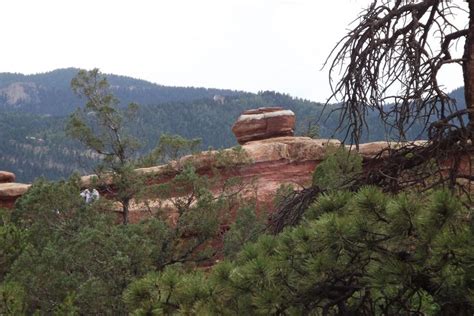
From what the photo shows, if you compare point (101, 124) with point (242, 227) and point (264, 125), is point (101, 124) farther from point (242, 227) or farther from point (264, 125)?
point (264, 125)

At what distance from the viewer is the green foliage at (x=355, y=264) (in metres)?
3.61

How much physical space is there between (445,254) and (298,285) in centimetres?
100

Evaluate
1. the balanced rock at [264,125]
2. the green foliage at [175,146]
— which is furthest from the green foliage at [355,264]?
the balanced rock at [264,125]

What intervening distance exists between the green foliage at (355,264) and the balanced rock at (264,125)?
2603 cm

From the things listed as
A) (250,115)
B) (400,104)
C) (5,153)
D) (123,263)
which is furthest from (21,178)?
(400,104)

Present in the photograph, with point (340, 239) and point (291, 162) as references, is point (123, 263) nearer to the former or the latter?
point (340, 239)

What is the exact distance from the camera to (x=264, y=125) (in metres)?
30.8

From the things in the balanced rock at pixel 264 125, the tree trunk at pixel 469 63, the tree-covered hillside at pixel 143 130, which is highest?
the tree trunk at pixel 469 63

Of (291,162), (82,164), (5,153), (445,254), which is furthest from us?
(5,153)

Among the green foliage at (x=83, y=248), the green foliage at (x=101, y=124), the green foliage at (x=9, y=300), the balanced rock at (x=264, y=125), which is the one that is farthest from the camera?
the balanced rock at (x=264, y=125)

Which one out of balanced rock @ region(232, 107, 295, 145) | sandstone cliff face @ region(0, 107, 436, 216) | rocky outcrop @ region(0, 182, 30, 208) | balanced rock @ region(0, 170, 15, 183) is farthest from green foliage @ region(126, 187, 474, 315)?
balanced rock @ region(0, 170, 15, 183)

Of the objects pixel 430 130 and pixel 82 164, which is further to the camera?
pixel 82 164

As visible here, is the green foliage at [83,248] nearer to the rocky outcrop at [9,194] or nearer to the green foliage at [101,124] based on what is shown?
the green foliage at [101,124]

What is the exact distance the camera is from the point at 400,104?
461 cm
